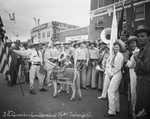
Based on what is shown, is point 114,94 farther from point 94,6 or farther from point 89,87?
point 94,6

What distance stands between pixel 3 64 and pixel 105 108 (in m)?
3.64

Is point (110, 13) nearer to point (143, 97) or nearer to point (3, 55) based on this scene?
point (3, 55)

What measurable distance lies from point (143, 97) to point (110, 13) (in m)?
15.5

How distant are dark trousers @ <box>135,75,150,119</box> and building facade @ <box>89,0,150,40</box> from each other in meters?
11.2

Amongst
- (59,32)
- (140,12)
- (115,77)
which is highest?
(59,32)

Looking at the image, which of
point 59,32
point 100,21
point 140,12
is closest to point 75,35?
point 59,32

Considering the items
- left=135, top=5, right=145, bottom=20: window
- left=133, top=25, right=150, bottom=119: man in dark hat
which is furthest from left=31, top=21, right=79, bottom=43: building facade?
left=133, top=25, right=150, bottom=119: man in dark hat

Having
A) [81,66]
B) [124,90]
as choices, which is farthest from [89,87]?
[124,90]

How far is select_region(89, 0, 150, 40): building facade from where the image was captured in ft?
40.0

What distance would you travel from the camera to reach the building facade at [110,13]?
1219 centimetres

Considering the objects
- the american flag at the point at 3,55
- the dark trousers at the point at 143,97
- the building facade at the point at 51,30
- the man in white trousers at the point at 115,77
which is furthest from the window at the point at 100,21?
the dark trousers at the point at 143,97

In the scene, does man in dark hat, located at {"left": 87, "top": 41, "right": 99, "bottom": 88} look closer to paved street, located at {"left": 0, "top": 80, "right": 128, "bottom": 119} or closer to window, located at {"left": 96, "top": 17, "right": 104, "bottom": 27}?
paved street, located at {"left": 0, "top": 80, "right": 128, "bottom": 119}

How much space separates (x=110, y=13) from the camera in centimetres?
1539

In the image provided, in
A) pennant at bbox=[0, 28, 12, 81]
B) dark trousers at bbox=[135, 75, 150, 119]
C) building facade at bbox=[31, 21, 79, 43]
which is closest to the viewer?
dark trousers at bbox=[135, 75, 150, 119]
